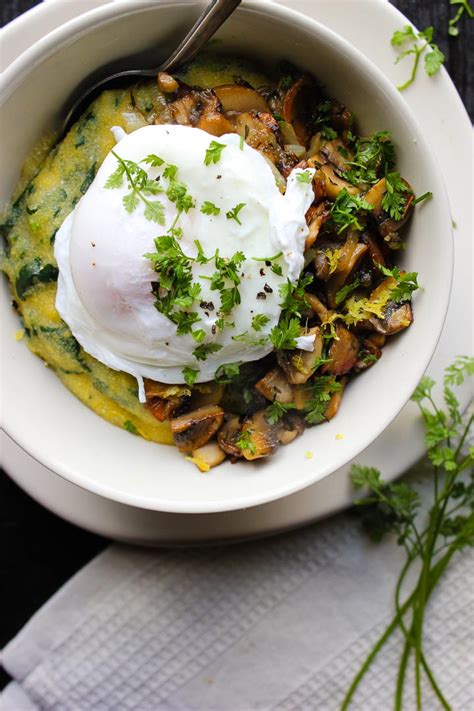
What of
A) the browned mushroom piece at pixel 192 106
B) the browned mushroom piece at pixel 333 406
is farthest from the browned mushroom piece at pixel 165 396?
the browned mushroom piece at pixel 192 106

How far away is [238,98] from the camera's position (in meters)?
2.52

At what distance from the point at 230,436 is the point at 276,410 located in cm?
18

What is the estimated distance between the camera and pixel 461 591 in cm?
359

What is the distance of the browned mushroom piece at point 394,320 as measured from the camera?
2436 millimetres

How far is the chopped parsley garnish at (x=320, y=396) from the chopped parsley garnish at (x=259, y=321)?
0.29 metres

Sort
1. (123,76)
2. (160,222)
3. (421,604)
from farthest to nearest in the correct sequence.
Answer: (421,604) → (123,76) → (160,222)

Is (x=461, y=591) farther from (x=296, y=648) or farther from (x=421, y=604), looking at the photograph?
(x=296, y=648)

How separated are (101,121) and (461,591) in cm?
257

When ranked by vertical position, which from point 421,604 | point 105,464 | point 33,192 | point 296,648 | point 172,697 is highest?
point 33,192

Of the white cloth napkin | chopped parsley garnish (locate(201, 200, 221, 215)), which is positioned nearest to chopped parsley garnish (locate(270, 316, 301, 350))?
chopped parsley garnish (locate(201, 200, 221, 215))

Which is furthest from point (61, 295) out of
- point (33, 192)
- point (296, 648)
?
point (296, 648)

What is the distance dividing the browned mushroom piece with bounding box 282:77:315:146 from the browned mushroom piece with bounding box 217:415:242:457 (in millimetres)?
949

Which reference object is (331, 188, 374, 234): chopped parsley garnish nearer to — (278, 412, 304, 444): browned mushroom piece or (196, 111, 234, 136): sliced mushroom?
(196, 111, 234, 136): sliced mushroom

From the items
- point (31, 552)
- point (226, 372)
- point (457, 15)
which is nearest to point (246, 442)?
point (226, 372)
